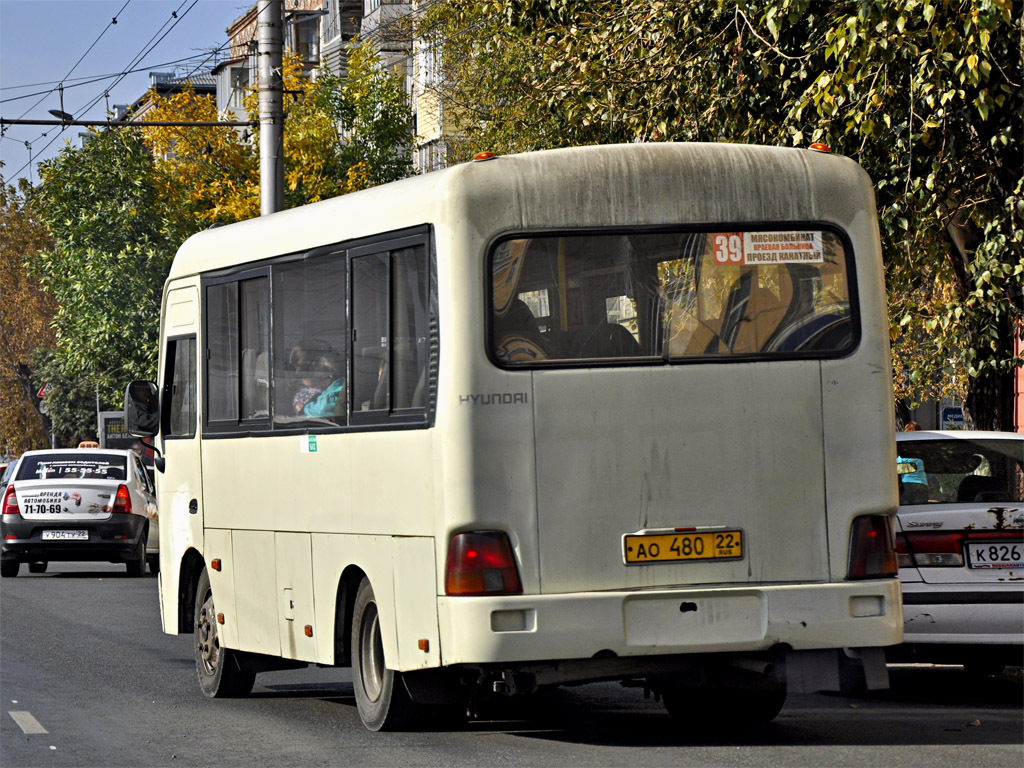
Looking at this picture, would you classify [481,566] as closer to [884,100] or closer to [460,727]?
[460,727]

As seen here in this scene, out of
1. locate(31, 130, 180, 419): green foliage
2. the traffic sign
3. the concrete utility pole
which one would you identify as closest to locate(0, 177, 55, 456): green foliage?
locate(31, 130, 180, 419): green foliage

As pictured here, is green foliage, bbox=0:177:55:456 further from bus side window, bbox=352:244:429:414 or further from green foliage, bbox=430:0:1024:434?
bus side window, bbox=352:244:429:414

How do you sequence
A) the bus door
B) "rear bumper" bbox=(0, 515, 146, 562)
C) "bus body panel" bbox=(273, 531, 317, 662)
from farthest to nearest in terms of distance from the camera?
1. "rear bumper" bbox=(0, 515, 146, 562)
2. the bus door
3. "bus body panel" bbox=(273, 531, 317, 662)

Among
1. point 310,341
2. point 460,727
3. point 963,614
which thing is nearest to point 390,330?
point 310,341

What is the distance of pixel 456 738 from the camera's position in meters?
9.55

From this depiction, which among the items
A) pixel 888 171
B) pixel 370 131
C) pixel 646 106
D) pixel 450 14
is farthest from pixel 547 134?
pixel 370 131

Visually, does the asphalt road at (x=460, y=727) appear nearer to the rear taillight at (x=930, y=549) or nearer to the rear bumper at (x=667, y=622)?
the rear bumper at (x=667, y=622)

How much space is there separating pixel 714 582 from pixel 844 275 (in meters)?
1.63

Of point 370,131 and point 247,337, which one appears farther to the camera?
point 370,131

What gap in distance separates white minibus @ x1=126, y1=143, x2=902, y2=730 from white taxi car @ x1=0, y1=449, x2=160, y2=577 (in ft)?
50.6

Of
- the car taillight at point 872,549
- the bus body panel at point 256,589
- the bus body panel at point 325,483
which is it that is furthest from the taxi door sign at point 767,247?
the bus body panel at point 256,589

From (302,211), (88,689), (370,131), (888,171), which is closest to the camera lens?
(302,211)

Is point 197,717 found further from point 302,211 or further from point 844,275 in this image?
point 844,275

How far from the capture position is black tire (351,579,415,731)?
9.58m
